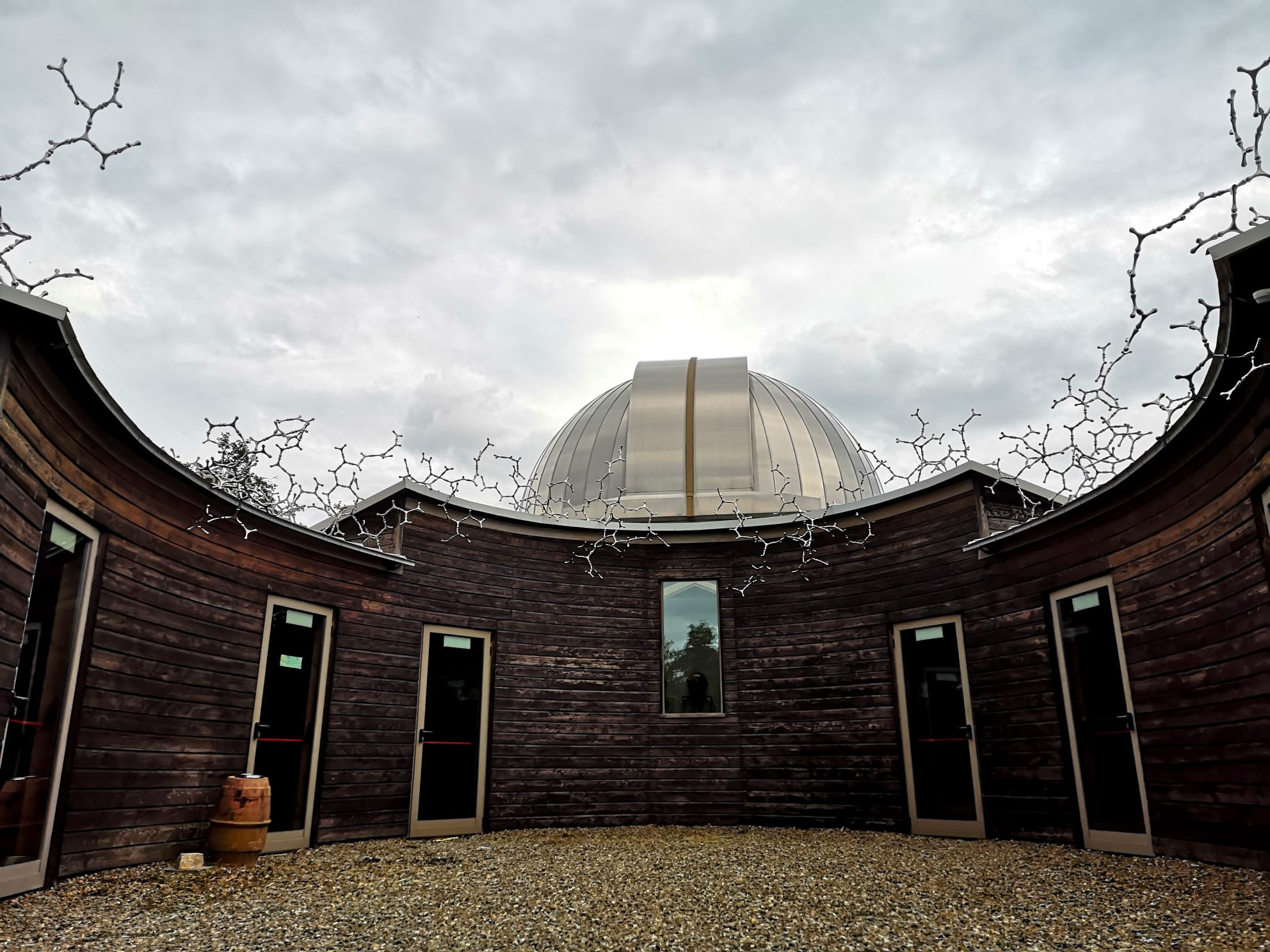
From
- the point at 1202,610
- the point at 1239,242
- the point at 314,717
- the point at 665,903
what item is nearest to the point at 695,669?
the point at 314,717

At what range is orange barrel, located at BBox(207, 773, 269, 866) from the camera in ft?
16.1

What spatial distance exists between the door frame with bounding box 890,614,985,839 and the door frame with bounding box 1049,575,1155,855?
31.4 inches

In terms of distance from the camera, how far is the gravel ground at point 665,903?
10.8ft

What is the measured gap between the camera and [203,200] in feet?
19.5

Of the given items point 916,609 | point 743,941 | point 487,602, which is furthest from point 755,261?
point 743,941

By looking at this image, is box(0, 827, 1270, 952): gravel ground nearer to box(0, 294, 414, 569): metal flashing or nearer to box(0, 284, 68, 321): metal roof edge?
box(0, 294, 414, 569): metal flashing

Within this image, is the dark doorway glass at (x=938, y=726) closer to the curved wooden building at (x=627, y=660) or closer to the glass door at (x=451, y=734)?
the curved wooden building at (x=627, y=660)

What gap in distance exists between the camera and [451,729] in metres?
7.09

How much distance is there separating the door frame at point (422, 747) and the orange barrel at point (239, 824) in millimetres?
1786

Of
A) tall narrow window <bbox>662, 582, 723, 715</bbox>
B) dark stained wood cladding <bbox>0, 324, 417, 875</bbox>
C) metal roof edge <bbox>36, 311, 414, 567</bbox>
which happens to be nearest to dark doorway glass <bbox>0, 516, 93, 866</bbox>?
dark stained wood cladding <bbox>0, 324, 417, 875</bbox>

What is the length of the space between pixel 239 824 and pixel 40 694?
4.84ft

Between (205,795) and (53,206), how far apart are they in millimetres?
3623

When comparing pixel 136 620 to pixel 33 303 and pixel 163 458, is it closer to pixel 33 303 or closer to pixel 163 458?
pixel 163 458

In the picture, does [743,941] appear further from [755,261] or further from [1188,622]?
[755,261]
